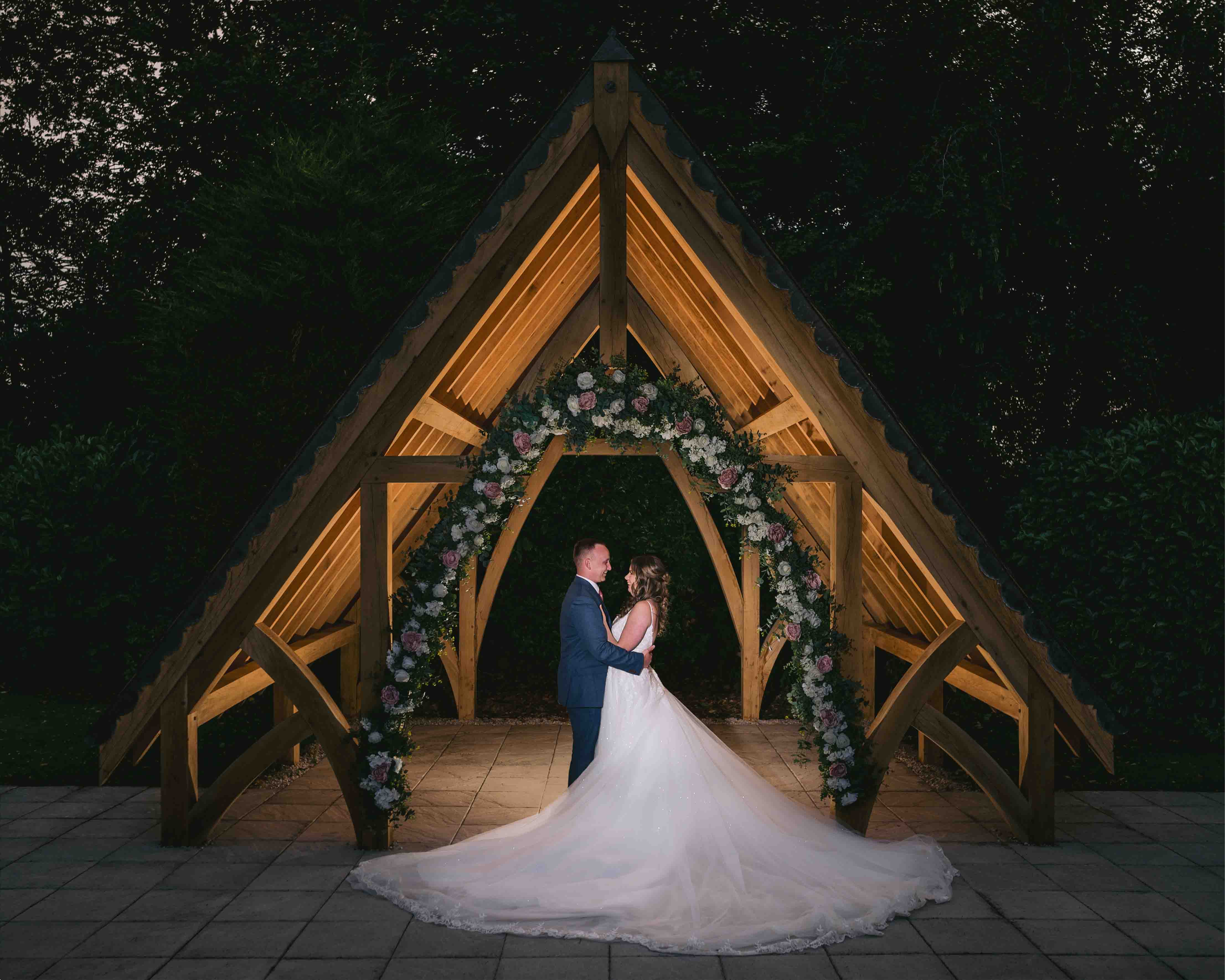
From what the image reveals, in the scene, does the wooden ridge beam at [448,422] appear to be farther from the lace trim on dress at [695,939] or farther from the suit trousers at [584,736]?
the lace trim on dress at [695,939]

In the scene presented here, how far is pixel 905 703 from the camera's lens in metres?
5.74

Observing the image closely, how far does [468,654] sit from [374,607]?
3889 millimetres

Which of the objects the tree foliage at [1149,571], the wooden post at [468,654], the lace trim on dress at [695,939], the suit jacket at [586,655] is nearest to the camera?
the lace trim on dress at [695,939]

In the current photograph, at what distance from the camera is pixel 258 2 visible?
14703 millimetres

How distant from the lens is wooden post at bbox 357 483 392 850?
5566 millimetres

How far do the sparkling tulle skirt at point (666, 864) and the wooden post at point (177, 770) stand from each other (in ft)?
4.40

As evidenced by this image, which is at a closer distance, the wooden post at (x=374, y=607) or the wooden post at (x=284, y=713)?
the wooden post at (x=374, y=607)

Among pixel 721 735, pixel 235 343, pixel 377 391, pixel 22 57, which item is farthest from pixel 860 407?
pixel 22 57

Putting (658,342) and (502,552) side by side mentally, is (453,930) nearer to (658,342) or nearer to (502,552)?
(658,342)

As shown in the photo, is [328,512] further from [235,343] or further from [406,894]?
[235,343]

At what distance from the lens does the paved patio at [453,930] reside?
4074mm

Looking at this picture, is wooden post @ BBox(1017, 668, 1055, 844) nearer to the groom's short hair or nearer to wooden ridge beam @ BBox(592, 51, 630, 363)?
the groom's short hair

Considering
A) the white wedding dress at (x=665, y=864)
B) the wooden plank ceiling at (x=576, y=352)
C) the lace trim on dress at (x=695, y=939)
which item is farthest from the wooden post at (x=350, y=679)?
the lace trim on dress at (x=695, y=939)

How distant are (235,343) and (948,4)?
358 inches
